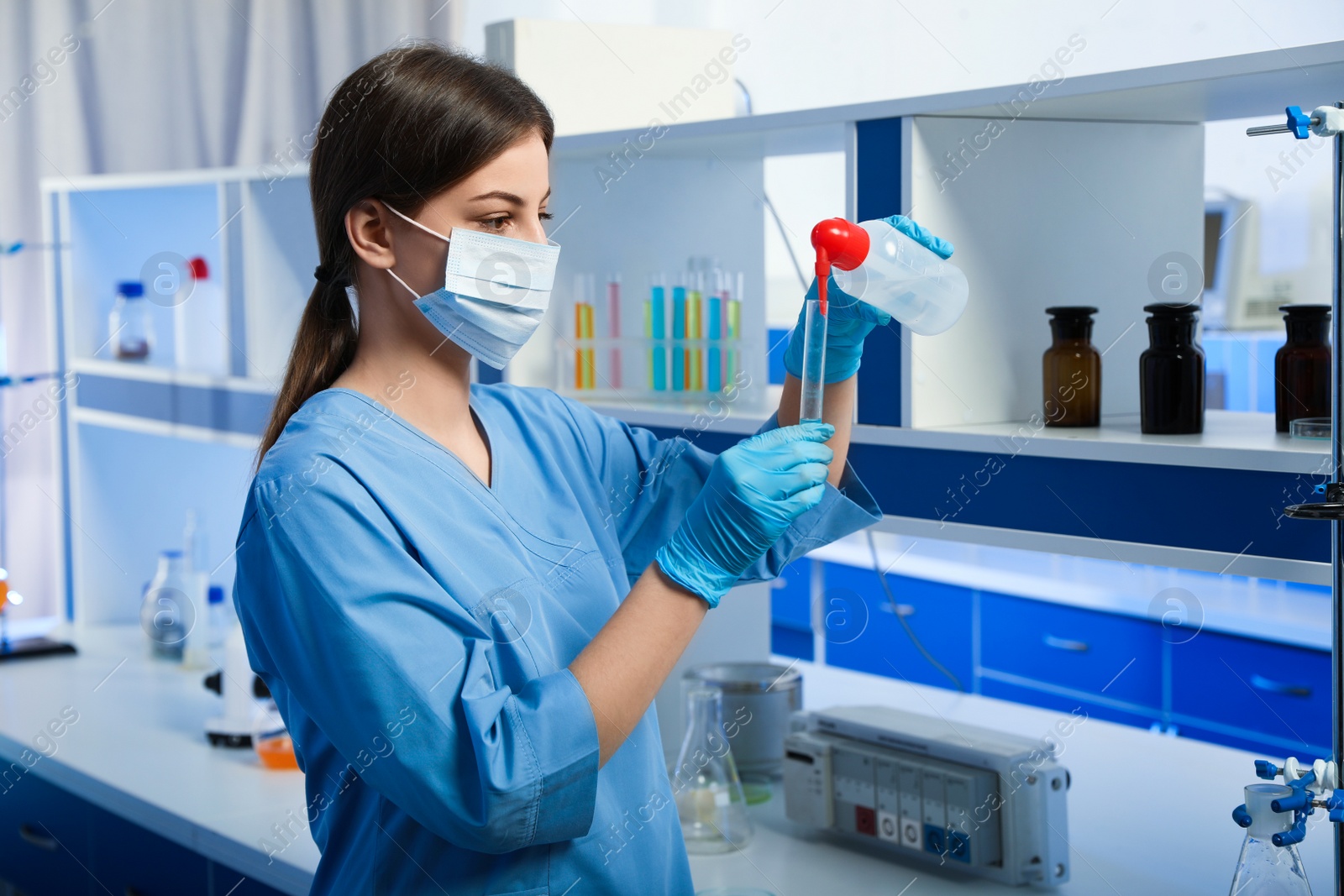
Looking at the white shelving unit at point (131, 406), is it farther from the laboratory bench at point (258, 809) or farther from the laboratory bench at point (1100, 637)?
the laboratory bench at point (1100, 637)

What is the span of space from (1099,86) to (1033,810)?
86 centimetres

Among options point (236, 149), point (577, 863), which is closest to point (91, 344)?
point (236, 149)

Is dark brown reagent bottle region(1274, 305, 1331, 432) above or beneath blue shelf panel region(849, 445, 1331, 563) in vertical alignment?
above

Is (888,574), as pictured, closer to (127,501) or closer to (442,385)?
(127,501)

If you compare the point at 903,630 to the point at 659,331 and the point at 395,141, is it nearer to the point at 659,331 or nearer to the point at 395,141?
the point at 659,331

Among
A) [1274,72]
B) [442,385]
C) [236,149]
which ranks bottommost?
[442,385]

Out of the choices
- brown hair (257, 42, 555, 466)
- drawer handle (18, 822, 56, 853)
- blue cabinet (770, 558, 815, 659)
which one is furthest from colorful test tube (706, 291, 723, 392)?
blue cabinet (770, 558, 815, 659)

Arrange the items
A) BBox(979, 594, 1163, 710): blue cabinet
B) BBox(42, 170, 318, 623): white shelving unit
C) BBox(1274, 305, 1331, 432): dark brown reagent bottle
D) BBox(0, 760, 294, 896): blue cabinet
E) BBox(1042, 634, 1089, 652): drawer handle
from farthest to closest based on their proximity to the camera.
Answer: BBox(1042, 634, 1089, 652): drawer handle < BBox(979, 594, 1163, 710): blue cabinet < BBox(42, 170, 318, 623): white shelving unit < BBox(0, 760, 294, 896): blue cabinet < BBox(1274, 305, 1331, 432): dark brown reagent bottle

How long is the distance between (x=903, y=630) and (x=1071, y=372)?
7.22 ft

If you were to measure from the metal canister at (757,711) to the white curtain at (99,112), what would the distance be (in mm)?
2089

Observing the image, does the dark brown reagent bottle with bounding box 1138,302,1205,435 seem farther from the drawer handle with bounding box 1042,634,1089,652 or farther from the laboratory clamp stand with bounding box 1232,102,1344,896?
the drawer handle with bounding box 1042,634,1089,652

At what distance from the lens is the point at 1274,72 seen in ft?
3.88

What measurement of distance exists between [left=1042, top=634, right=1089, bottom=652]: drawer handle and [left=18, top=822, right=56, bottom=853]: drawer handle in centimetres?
261

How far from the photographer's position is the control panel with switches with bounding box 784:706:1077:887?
4.96 ft
